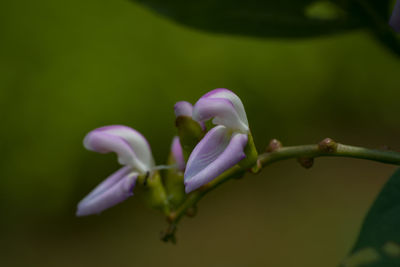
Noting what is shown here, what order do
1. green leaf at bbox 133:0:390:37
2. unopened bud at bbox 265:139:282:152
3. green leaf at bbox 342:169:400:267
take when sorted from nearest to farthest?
green leaf at bbox 342:169:400:267 < unopened bud at bbox 265:139:282:152 < green leaf at bbox 133:0:390:37

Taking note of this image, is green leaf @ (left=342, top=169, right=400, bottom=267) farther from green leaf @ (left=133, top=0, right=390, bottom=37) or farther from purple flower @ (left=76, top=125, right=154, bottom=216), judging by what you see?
green leaf @ (left=133, top=0, right=390, bottom=37)

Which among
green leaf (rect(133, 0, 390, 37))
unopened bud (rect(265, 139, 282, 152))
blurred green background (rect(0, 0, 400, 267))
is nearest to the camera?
unopened bud (rect(265, 139, 282, 152))

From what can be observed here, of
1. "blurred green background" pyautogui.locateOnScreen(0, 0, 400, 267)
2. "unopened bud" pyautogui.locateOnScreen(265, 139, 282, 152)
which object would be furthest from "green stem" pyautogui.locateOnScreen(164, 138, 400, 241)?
"blurred green background" pyautogui.locateOnScreen(0, 0, 400, 267)

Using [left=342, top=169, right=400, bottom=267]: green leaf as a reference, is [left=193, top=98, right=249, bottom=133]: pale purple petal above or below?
above

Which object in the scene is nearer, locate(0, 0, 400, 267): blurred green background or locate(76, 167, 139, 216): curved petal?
locate(76, 167, 139, 216): curved petal

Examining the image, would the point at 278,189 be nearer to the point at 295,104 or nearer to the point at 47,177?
the point at 295,104

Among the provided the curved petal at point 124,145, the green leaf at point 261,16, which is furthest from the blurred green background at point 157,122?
the curved petal at point 124,145

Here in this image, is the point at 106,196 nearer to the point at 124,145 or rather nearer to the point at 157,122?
the point at 124,145

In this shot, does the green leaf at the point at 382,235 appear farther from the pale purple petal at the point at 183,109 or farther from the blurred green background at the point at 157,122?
the blurred green background at the point at 157,122
